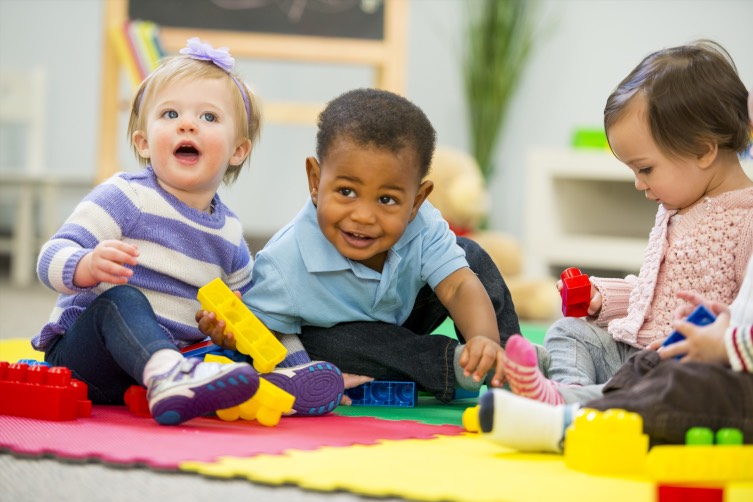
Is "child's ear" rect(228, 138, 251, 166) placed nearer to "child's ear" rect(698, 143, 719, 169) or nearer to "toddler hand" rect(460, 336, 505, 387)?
"toddler hand" rect(460, 336, 505, 387)

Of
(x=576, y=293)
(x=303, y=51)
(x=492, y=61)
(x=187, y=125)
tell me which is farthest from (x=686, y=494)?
(x=492, y=61)

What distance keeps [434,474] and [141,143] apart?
2.34 feet

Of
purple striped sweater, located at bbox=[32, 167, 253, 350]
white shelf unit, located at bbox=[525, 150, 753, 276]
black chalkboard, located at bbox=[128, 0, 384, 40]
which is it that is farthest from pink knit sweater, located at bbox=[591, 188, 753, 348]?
black chalkboard, located at bbox=[128, 0, 384, 40]

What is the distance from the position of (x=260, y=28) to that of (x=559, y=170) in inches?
41.1

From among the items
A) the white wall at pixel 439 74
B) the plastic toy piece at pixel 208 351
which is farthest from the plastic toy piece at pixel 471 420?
the white wall at pixel 439 74

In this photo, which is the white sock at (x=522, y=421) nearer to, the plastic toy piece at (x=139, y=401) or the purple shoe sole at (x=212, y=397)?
the purple shoe sole at (x=212, y=397)

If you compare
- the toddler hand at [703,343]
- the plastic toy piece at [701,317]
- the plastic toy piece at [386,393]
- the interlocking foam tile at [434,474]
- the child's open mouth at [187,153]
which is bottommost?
the plastic toy piece at [386,393]

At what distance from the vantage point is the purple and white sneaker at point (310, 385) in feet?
→ 4.03

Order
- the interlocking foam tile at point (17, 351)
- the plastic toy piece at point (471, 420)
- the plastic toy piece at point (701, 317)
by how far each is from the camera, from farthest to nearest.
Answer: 1. the interlocking foam tile at point (17, 351)
2. the plastic toy piece at point (471, 420)
3. the plastic toy piece at point (701, 317)

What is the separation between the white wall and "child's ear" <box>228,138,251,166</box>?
225 cm

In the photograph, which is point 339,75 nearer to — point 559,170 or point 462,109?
point 462,109

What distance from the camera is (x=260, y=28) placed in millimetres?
3096

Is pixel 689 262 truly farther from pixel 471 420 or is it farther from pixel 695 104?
pixel 471 420

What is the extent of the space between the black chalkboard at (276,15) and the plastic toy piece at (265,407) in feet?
6.93
